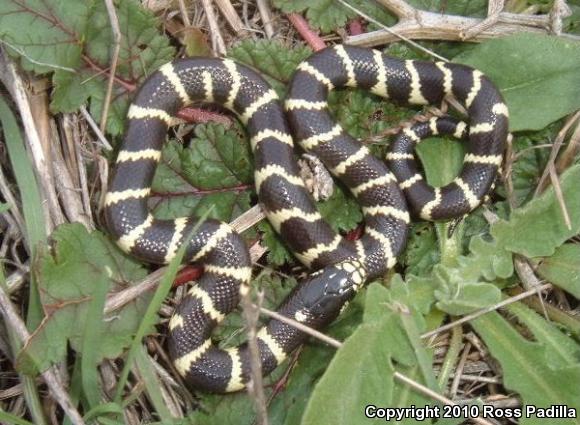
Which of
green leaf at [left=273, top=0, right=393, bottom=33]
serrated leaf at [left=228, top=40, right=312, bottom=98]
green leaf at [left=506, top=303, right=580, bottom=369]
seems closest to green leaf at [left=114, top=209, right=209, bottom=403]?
serrated leaf at [left=228, top=40, right=312, bottom=98]

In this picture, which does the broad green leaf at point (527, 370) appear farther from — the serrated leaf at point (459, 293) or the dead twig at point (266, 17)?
the dead twig at point (266, 17)

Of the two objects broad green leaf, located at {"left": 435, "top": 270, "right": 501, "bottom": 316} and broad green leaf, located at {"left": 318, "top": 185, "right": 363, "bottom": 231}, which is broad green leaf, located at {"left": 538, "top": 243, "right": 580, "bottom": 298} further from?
broad green leaf, located at {"left": 318, "top": 185, "right": 363, "bottom": 231}

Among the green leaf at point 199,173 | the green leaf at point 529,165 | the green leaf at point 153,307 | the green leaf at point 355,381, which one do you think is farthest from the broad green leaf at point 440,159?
the green leaf at point 153,307

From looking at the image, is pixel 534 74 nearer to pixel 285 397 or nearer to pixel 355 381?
pixel 355 381

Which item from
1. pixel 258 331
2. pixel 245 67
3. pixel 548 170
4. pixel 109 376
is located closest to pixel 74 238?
pixel 109 376

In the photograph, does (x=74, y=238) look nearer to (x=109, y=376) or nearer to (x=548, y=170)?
(x=109, y=376)

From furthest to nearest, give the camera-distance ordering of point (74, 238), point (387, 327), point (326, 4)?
point (326, 4)
point (74, 238)
point (387, 327)
